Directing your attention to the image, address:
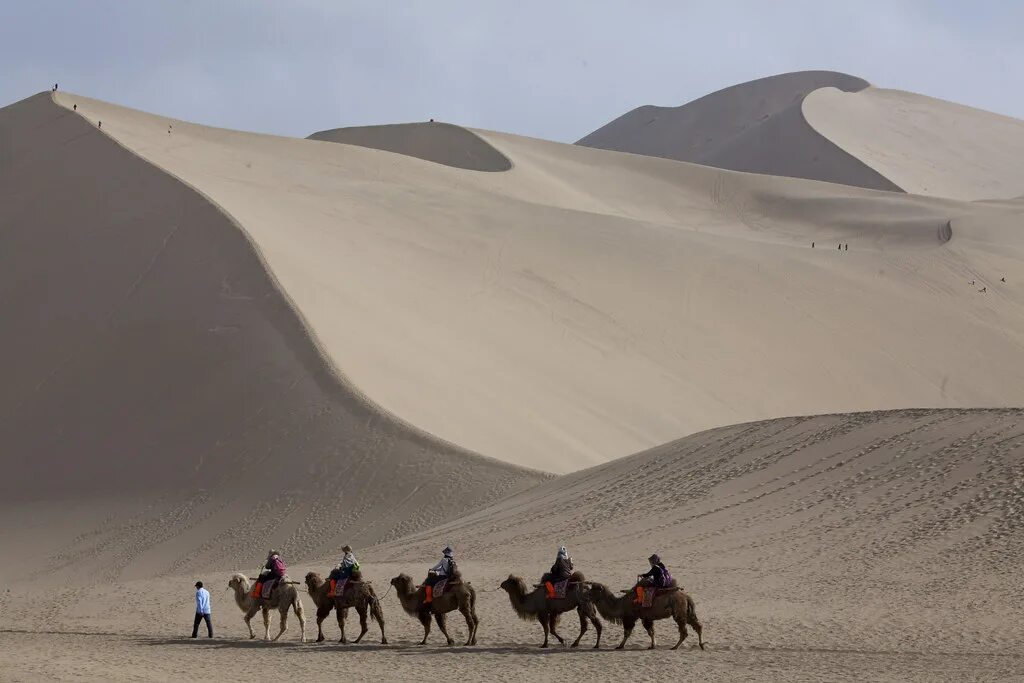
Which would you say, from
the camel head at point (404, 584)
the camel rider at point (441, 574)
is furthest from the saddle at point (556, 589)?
the camel head at point (404, 584)

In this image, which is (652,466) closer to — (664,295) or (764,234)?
(664,295)

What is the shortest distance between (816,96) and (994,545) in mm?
88136

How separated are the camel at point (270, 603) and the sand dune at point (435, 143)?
172 ft

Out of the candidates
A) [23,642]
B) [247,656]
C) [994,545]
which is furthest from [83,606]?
[994,545]

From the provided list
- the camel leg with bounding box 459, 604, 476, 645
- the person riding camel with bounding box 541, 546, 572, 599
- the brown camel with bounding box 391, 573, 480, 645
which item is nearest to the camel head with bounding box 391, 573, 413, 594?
the brown camel with bounding box 391, 573, 480, 645

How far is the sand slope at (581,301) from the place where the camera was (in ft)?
116

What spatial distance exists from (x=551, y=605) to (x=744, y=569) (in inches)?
203

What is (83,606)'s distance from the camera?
69.4 feet

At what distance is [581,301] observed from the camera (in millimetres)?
44438

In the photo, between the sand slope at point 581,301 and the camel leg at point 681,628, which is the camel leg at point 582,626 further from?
the sand slope at point 581,301

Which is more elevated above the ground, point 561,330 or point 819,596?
point 561,330

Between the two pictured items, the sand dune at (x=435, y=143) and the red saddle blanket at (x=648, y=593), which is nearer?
the red saddle blanket at (x=648, y=593)

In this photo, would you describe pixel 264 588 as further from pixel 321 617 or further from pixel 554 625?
pixel 554 625

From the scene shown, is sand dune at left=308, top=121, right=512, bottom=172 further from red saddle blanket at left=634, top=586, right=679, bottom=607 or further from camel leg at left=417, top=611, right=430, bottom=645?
red saddle blanket at left=634, top=586, right=679, bottom=607
